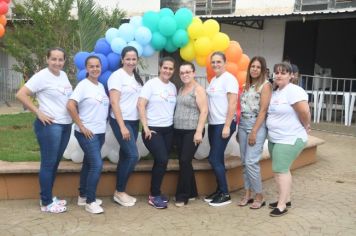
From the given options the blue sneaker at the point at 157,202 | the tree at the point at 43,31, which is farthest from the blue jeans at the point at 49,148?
the tree at the point at 43,31

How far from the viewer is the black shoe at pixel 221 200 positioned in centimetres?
491

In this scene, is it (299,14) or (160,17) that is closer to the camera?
(160,17)

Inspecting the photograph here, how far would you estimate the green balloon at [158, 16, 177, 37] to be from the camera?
527cm

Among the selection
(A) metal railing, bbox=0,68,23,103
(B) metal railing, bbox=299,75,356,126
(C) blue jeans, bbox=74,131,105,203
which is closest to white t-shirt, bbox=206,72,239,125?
(C) blue jeans, bbox=74,131,105,203

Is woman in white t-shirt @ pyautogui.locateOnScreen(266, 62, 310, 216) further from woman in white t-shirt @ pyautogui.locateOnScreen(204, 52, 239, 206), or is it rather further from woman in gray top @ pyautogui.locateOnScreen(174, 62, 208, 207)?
woman in gray top @ pyautogui.locateOnScreen(174, 62, 208, 207)

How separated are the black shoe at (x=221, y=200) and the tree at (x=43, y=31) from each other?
12.6 ft

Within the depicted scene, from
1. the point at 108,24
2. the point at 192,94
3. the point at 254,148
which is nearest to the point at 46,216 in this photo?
the point at 192,94

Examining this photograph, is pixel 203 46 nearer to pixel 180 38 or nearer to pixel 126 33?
pixel 180 38

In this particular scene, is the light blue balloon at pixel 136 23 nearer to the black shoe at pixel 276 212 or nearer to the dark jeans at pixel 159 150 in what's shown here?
the dark jeans at pixel 159 150

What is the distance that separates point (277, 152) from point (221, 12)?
10.5 m

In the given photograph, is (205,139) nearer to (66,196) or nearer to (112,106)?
(112,106)

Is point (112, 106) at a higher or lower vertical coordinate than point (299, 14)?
lower

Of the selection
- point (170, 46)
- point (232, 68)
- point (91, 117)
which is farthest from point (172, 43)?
point (91, 117)

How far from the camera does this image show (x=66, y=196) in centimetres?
504
